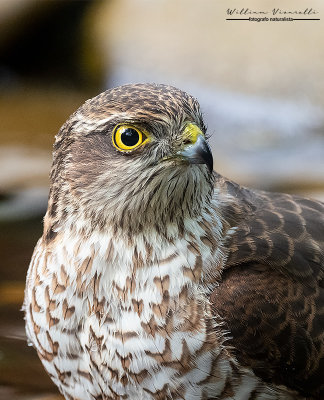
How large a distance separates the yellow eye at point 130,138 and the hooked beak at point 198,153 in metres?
0.22

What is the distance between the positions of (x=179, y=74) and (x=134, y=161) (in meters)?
7.20

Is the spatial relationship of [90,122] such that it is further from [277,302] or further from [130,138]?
[277,302]

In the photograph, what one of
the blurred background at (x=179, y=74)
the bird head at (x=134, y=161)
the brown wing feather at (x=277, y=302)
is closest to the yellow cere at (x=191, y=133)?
the bird head at (x=134, y=161)

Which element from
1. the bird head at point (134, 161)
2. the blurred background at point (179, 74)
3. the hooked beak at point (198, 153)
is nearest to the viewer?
the hooked beak at point (198, 153)

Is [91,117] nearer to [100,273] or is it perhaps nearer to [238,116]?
[100,273]

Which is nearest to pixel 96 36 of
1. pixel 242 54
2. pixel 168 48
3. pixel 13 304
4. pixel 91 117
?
pixel 168 48

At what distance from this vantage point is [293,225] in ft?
16.2

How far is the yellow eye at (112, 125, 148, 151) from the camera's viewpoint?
439cm

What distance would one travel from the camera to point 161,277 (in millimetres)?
4668

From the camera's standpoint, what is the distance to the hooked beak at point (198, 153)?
427 cm

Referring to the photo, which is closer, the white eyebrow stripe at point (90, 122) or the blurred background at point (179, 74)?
the white eyebrow stripe at point (90, 122)

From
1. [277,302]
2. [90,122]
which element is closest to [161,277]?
[277,302]

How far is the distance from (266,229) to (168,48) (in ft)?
23.9

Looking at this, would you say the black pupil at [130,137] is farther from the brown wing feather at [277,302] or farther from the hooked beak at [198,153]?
the brown wing feather at [277,302]
